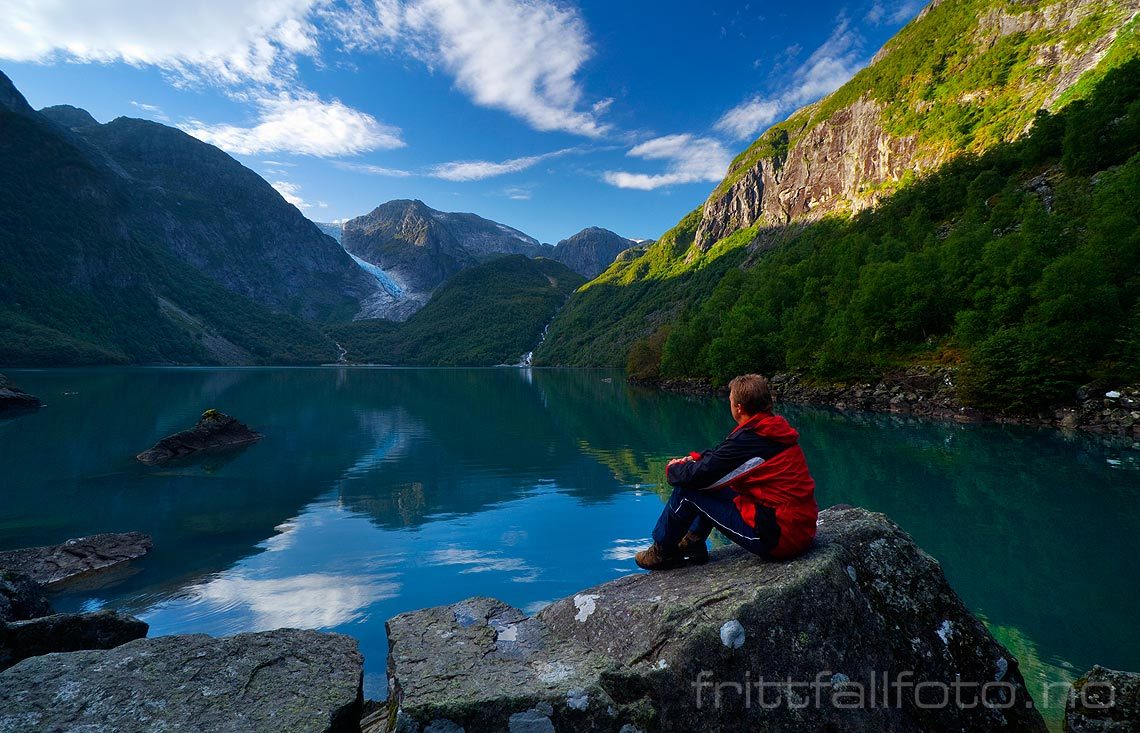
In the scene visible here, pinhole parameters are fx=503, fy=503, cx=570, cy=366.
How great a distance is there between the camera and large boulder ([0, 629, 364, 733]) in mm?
4273

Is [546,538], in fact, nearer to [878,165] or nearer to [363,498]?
[363,498]

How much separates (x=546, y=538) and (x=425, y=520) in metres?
4.69

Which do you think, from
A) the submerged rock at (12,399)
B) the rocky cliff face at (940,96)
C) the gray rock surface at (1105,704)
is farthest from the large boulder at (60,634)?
the rocky cliff face at (940,96)

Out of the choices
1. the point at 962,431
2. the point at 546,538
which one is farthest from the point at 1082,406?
the point at 546,538

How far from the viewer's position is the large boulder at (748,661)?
4.35 meters

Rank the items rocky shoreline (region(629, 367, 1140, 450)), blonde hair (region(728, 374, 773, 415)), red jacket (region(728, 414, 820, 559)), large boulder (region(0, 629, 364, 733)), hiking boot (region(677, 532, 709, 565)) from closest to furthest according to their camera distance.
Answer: large boulder (region(0, 629, 364, 733)) → red jacket (region(728, 414, 820, 559)) → blonde hair (region(728, 374, 773, 415)) → hiking boot (region(677, 532, 709, 565)) → rocky shoreline (region(629, 367, 1140, 450))

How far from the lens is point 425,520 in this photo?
57.5 feet

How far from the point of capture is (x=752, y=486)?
584 cm

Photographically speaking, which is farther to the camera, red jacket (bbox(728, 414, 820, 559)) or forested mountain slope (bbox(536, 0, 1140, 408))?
forested mountain slope (bbox(536, 0, 1140, 408))

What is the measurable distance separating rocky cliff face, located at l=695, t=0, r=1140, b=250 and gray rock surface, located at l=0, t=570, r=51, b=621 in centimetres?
13318

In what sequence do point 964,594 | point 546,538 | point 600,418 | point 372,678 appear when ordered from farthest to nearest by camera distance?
point 600,418
point 546,538
point 964,594
point 372,678

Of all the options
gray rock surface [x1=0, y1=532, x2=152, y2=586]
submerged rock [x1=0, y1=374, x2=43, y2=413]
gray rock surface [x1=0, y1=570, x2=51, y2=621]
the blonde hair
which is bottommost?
gray rock surface [x1=0, y1=532, x2=152, y2=586]

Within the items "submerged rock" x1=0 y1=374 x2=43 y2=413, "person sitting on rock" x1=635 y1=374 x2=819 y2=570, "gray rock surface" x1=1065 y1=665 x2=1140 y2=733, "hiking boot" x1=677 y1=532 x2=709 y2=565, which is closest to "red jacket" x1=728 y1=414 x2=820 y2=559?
"person sitting on rock" x1=635 y1=374 x2=819 y2=570

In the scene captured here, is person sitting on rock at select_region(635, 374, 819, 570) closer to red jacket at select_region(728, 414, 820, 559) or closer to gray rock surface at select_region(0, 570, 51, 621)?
red jacket at select_region(728, 414, 820, 559)
